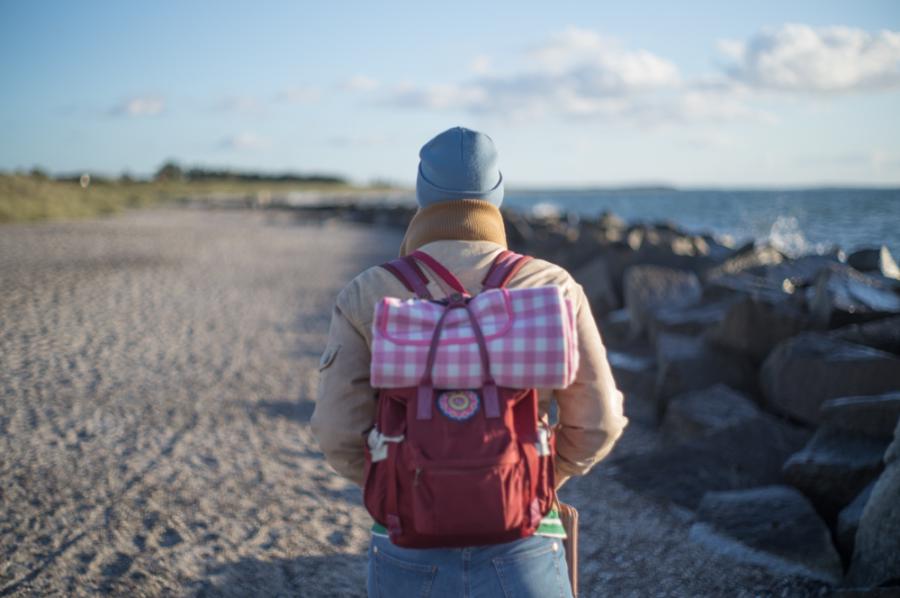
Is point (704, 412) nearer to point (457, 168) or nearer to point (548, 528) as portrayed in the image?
point (548, 528)

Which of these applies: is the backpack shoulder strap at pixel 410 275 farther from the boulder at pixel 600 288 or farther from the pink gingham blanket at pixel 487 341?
Answer: the boulder at pixel 600 288

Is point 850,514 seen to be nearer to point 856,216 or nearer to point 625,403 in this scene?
point 625,403

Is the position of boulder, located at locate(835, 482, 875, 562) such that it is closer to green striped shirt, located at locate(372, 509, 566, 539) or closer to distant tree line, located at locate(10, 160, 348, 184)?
green striped shirt, located at locate(372, 509, 566, 539)

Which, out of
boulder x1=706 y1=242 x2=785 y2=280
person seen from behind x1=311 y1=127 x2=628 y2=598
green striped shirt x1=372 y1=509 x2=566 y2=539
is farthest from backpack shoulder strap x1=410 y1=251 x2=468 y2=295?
boulder x1=706 y1=242 x2=785 y2=280

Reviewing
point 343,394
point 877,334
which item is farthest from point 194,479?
point 877,334

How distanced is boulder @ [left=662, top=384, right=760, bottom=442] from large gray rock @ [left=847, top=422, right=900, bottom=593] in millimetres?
1573

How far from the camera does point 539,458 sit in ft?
5.74

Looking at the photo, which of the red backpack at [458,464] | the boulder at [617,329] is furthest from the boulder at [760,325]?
the red backpack at [458,464]

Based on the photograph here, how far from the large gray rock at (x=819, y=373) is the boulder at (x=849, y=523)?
1040mm

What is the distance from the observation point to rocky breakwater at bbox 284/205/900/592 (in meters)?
3.58

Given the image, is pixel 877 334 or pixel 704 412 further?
pixel 704 412

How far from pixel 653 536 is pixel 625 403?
255 centimetres

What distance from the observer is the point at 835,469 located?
3.95m

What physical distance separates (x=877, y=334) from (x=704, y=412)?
1.27m
